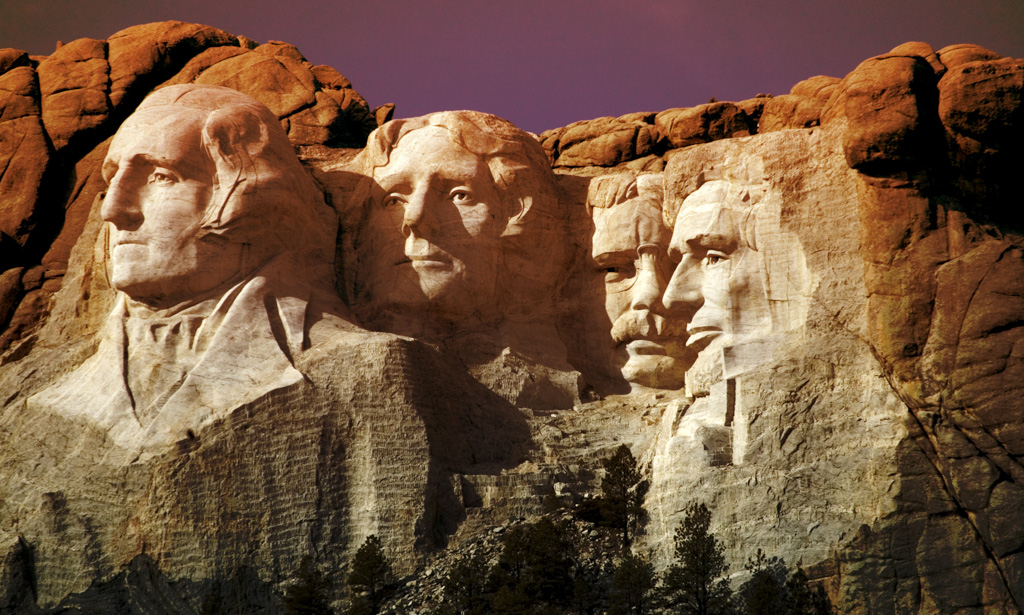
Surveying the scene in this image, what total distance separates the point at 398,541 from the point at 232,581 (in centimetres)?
216

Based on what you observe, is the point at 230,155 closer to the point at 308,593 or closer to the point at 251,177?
the point at 251,177

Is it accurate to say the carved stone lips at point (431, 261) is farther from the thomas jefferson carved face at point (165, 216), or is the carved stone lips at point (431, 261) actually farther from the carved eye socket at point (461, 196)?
the thomas jefferson carved face at point (165, 216)

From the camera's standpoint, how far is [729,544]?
19328 millimetres

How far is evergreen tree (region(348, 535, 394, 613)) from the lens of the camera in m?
19.1

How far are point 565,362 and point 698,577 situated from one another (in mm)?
5449

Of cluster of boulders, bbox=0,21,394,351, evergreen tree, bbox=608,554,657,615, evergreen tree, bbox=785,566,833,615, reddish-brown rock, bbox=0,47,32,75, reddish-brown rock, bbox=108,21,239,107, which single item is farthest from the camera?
reddish-brown rock, bbox=0,47,32,75

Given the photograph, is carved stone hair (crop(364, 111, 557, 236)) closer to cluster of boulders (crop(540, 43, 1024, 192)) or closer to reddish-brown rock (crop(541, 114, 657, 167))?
reddish-brown rock (crop(541, 114, 657, 167))

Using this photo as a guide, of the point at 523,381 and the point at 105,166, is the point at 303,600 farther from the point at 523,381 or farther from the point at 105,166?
the point at 105,166

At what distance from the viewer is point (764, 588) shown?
59.9 ft

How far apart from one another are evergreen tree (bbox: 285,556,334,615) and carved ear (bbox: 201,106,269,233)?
5.17 metres

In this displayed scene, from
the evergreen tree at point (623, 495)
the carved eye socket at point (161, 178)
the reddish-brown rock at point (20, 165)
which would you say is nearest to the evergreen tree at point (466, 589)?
the evergreen tree at point (623, 495)

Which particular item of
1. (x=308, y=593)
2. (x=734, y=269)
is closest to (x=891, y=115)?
(x=734, y=269)

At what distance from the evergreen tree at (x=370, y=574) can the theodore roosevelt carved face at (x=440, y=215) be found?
172 inches

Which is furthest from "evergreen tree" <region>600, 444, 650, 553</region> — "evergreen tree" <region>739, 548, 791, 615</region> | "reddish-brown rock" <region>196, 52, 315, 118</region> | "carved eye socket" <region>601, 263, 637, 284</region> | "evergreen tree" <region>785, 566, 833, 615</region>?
"reddish-brown rock" <region>196, 52, 315, 118</region>
